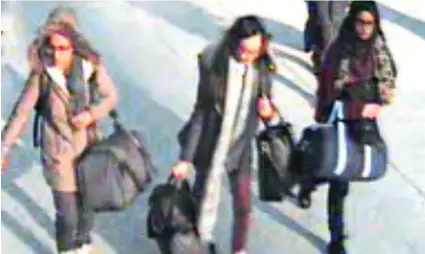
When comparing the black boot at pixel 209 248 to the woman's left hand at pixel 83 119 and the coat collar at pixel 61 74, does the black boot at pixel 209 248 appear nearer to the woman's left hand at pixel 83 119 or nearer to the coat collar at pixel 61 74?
the woman's left hand at pixel 83 119

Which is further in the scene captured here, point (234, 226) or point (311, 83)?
point (311, 83)

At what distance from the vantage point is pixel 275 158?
5.22m

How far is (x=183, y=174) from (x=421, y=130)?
1750 mm

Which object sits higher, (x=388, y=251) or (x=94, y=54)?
(x=94, y=54)

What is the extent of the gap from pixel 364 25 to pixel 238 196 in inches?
36.9

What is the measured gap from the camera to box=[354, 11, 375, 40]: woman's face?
5.20 metres

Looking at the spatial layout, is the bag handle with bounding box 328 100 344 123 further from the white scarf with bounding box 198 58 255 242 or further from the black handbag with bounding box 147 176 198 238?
the black handbag with bounding box 147 176 198 238

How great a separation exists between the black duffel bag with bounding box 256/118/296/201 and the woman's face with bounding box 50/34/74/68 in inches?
35.3

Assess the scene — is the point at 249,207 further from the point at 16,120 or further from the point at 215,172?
the point at 16,120

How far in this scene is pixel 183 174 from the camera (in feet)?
17.0

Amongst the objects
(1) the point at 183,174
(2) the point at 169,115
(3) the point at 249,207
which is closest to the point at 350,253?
(3) the point at 249,207

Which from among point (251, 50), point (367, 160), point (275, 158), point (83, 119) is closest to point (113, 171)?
point (83, 119)

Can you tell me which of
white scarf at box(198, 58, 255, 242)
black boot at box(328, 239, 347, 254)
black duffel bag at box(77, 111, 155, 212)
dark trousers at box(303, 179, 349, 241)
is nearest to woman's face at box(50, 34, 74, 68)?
black duffel bag at box(77, 111, 155, 212)

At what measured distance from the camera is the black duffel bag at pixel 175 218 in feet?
17.1
